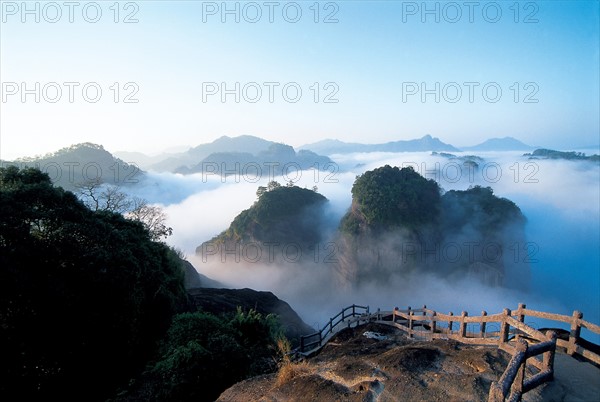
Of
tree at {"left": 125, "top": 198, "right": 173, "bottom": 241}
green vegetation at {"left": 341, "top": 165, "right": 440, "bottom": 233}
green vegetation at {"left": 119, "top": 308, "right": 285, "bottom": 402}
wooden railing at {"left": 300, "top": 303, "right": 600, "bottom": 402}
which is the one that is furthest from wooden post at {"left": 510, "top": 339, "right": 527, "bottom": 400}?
green vegetation at {"left": 341, "top": 165, "right": 440, "bottom": 233}

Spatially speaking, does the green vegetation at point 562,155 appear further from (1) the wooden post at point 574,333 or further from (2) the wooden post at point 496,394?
(2) the wooden post at point 496,394

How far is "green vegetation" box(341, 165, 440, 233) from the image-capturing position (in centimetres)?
4638

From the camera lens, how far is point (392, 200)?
1818 inches

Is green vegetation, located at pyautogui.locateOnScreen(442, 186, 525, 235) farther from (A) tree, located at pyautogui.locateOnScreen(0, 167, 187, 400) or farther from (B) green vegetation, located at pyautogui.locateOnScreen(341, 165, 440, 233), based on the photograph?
(A) tree, located at pyautogui.locateOnScreen(0, 167, 187, 400)

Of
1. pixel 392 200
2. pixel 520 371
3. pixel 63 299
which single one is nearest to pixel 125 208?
pixel 63 299

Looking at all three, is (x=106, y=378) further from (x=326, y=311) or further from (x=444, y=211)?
(x=444, y=211)

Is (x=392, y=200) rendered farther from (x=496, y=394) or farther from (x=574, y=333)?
(x=496, y=394)

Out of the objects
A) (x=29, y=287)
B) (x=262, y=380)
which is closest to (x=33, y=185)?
(x=29, y=287)

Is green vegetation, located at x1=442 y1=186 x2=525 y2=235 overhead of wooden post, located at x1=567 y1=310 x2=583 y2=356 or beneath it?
beneath

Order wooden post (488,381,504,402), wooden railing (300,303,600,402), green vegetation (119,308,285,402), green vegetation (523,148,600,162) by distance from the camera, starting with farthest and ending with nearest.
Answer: green vegetation (523,148,600,162) → green vegetation (119,308,285,402) → wooden railing (300,303,600,402) → wooden post (488,381,504,402)

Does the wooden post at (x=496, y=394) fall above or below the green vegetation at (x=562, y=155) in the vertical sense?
below

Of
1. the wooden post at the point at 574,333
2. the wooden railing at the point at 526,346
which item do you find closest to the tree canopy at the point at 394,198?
the wooden railing at the point at 526,346

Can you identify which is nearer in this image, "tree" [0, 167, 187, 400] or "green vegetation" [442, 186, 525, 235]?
"tree" [0, 167, 187, 400]

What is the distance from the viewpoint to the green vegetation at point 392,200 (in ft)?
152
